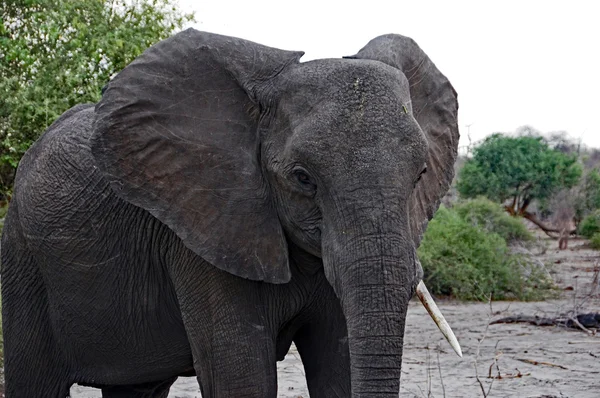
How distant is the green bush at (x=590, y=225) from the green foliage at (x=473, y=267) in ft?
31.2


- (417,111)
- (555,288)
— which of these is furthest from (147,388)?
(555,288)

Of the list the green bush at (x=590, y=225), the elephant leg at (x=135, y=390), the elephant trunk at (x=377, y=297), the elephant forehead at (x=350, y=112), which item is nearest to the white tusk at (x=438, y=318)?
the elephant trunk at (x=377, y=297)

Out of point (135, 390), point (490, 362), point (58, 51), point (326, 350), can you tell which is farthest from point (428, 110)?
point (58, 51)

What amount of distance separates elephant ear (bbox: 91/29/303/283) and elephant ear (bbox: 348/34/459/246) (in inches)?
13.4

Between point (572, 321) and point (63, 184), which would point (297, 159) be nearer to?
point (63, 184)

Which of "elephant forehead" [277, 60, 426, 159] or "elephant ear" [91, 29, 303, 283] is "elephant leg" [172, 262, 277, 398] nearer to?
"elephant ear" [91, 29, 303, 283]

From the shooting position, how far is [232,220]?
337 cm

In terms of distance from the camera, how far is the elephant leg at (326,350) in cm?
364

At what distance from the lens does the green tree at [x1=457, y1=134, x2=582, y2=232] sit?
25.8m

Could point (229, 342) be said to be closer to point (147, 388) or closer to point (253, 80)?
Answer: point (253, 80)

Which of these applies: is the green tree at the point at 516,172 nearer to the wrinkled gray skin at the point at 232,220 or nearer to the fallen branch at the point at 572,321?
the fallen branch at the point at 572,321

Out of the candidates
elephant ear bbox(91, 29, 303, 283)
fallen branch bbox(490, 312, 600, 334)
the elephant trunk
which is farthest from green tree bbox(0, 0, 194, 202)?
the elephant trunk

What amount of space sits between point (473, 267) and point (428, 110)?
928 cm

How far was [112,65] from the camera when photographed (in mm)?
10617
